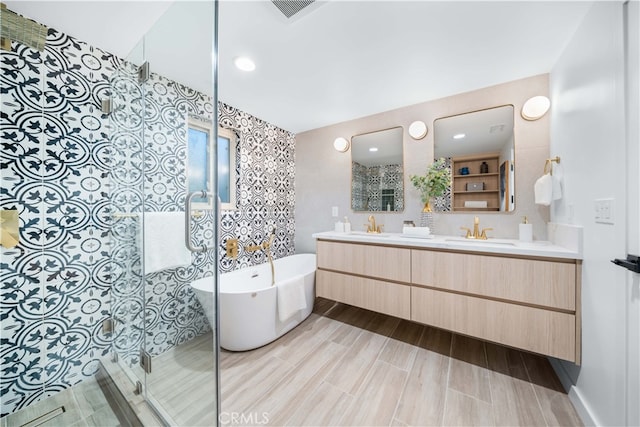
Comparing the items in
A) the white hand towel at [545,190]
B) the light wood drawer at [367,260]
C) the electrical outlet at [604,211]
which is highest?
the white hand towel at [545,190]

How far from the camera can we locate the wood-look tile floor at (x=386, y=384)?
3.92 feet

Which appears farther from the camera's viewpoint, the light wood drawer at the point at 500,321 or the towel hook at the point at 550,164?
the towel hook at the point at 550,164

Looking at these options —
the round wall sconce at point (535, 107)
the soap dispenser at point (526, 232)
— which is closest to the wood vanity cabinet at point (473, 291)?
the soap dispenser at point (526, 232)

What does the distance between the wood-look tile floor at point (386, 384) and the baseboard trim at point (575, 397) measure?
0.10 ft

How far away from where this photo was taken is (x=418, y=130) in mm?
2268

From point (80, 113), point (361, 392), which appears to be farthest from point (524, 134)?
point (80, 113)

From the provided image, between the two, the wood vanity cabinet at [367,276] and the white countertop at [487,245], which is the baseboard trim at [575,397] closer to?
the white countertop at [487,245]

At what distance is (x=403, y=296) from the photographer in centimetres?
184

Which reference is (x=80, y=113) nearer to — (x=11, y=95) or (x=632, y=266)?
(x=11, y=95)

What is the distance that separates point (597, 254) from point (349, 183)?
204 cm

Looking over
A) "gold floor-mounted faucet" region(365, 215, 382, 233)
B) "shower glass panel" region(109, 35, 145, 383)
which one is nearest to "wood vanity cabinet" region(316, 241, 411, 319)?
"gold floor-mounted faucet" region(365, 215, 382, 233)

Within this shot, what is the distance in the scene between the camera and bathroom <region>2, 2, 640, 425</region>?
95 centimetres

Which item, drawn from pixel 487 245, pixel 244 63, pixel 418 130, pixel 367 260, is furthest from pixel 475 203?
pixel 244 63

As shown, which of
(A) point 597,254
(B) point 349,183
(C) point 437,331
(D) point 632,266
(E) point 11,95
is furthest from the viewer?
(B) point 349,183
